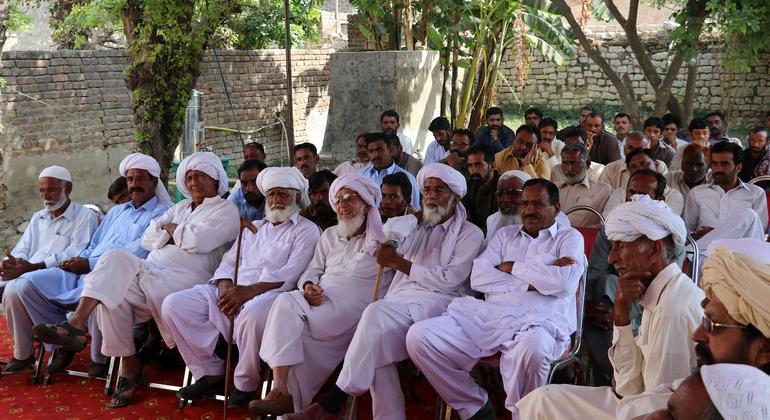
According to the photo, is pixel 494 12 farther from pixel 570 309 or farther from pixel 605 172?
pixel 570 309

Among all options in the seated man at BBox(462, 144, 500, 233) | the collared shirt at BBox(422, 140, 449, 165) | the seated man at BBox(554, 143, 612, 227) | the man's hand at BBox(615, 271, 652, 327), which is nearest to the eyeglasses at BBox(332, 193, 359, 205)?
the seated man at BBox(462, 144, 500, 233)

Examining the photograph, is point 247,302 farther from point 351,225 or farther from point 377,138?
point 377,138

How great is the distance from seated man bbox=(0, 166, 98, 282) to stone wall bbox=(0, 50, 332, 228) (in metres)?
3.39

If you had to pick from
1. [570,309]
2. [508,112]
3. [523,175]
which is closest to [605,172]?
[523,175]

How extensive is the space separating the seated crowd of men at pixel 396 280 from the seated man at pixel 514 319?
0.04 feet

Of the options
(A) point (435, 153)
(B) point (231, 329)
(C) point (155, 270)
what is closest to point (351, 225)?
(B) point (231, 329)

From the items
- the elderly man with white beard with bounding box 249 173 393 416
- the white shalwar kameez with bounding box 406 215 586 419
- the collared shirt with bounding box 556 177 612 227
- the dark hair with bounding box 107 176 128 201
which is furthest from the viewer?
the dark hair with bounding box 107 176 128 201

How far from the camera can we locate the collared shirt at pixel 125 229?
591 cm

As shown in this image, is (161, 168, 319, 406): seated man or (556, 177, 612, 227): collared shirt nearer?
(161, 168, 319, 406): seated man

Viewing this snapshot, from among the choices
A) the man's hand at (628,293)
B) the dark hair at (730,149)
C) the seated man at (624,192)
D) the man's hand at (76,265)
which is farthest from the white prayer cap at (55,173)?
the dark hair at (730,149)

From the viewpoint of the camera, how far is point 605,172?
713cm

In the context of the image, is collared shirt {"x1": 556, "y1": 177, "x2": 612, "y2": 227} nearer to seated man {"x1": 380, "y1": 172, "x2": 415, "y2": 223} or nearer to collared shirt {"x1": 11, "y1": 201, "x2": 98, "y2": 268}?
seated man {"x1": 380, "y1": 172, "x2": 415, "y2": 223}

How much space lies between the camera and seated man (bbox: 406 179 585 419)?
4.24 m

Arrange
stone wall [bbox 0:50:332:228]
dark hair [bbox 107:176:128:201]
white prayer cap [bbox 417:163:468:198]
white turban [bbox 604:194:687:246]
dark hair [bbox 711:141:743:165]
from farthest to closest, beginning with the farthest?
stone wall [bbox 0:50:332:228] < dark hair [bbox 107:176:128:201] < dark hair [bbox 711:141:743:165] < white prayer cap [bbox 417:163:468:198] < white turban [bbox 604:194:687:246]
